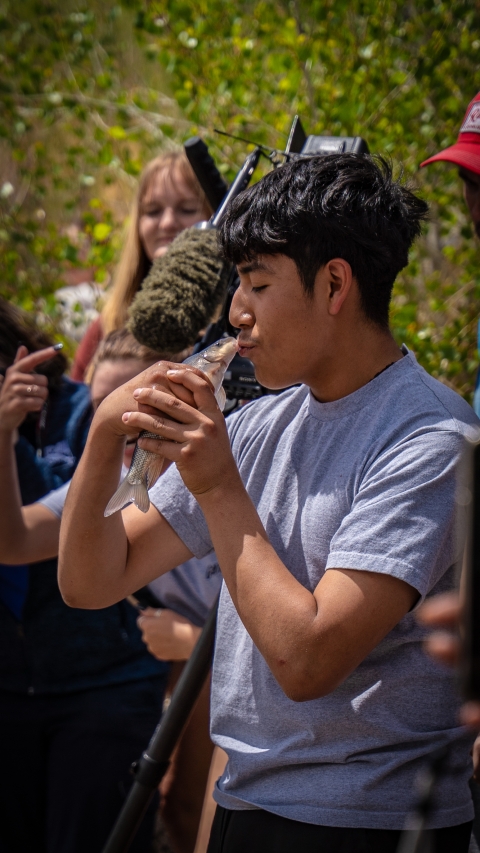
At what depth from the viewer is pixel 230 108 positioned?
12.5 feet

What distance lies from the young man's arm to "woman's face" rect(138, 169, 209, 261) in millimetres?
1639

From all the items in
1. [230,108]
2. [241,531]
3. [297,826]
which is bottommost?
[297,826]

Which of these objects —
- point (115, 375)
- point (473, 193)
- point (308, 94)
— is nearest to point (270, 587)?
point (115, 375)

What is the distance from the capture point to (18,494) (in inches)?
84.9

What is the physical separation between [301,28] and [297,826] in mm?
3231

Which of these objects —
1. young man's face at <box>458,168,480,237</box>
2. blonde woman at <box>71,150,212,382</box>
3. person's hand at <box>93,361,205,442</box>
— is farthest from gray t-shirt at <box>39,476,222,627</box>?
young man's face at <box>458,168,480,237</box>

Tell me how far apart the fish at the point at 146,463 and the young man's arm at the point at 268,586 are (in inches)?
2.0

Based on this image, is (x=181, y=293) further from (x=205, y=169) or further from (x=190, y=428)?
(x=190, y=428)

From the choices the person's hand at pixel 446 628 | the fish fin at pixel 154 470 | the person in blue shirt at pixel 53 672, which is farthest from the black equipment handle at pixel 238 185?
the person's hand at pixel 446 628

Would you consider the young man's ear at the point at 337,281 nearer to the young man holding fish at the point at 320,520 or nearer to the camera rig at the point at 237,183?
the young man holding fish at the point at 320,520

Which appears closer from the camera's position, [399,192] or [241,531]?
[241,531]

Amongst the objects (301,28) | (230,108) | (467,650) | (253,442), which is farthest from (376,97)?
(467,650)

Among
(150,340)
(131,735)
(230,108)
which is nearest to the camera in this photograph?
(150,340)

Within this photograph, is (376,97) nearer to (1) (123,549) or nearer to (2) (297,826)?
(1) (123,549)
